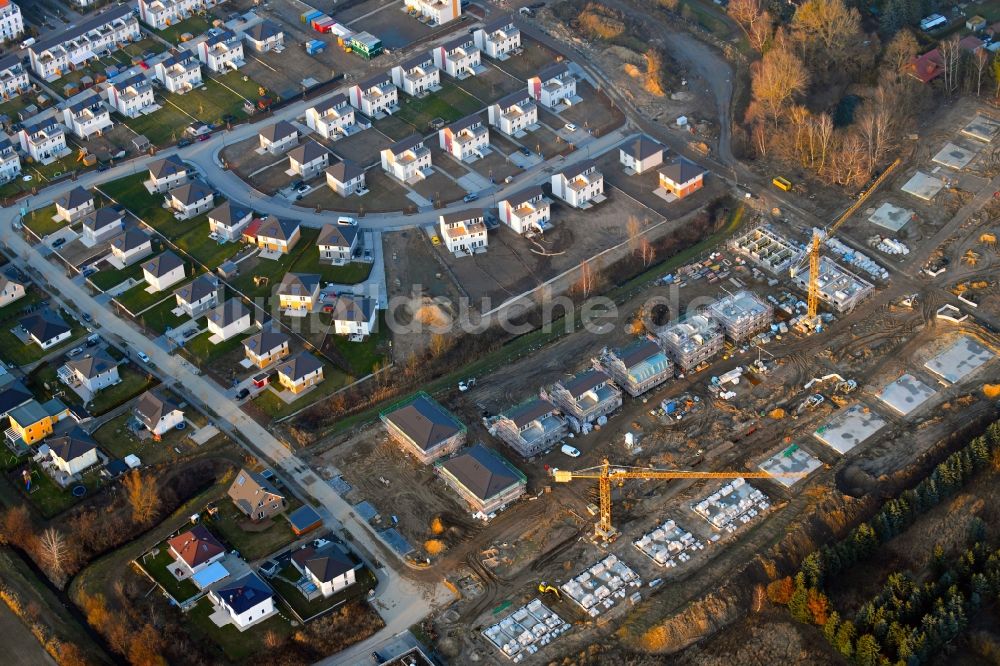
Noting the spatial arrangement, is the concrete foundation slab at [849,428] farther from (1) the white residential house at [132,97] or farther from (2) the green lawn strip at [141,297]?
(1) the white residential house at [132,97]

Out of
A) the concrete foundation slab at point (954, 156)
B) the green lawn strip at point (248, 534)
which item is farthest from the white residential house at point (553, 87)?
the green lawn strip at point (248, 534)

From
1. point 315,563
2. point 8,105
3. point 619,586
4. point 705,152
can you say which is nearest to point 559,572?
point 619,586

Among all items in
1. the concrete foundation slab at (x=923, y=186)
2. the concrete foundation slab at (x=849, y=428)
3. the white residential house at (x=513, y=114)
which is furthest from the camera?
the white residential house at (x=513, y=114)

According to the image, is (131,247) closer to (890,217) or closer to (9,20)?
(9,20)

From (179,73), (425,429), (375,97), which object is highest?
(375,97)

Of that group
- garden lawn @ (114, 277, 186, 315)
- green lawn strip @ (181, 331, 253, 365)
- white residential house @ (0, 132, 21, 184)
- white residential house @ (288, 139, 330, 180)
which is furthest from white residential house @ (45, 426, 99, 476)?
white residential house @ (0, 132, 21, 184)

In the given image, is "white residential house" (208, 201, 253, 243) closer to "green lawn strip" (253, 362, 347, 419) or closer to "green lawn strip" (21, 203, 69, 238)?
"green lawn strip" (21, 203, 69, 238)

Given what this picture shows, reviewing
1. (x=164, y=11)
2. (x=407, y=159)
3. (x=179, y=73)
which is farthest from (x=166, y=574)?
(x=164, y=11)
